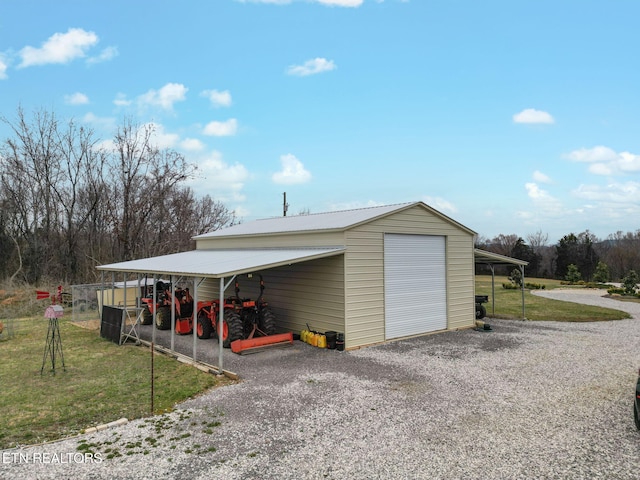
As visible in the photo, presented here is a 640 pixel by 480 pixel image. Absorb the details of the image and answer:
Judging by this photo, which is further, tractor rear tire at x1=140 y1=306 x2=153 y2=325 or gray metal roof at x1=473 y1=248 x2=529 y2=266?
tractor rear tire at x1=140 y1=306 x2=153 y2=325

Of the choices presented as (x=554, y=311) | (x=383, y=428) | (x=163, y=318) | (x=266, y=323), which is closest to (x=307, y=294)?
(x=266, y=323)

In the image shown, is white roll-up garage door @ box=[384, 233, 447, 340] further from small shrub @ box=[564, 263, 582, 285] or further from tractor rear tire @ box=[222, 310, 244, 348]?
small shrub @ box=[564, 263, 582, 285]

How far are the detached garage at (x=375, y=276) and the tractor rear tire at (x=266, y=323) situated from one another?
97 cm

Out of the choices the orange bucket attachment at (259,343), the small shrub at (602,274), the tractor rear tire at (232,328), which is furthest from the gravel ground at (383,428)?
the small shrub at (602,274)

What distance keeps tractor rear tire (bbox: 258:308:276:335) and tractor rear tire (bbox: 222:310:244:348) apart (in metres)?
0.60

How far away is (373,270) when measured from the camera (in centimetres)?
1095

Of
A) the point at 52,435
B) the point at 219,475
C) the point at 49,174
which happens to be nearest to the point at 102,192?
the point at 49,174

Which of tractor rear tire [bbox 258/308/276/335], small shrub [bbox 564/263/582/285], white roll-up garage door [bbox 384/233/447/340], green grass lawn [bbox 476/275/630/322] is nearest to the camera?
tractor rear tire [bbox 258/308/276/335]

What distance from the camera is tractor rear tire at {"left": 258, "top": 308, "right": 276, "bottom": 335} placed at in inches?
425

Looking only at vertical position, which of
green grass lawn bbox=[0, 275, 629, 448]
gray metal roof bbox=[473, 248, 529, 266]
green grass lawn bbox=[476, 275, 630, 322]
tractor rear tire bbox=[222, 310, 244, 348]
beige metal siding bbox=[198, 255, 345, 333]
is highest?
gray metal roof bbox=[473, 248, 529, 266]

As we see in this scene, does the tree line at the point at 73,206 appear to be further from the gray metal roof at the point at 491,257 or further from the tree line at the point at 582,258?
the tree line at the point at 582,258

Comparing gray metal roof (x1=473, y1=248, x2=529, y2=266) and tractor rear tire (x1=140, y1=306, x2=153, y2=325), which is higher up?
gray metal roof (x1=473, y1=248, x2=529, y2=266)

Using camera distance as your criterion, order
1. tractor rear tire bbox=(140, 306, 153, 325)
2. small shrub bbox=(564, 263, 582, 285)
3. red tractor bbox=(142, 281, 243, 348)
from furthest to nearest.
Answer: small shrub bbox=(564, 263, 582, 285) < tractor rear tire bbox=(140, 306, 153, 325) < red tractor bbox=(142, 281, 243, 348)

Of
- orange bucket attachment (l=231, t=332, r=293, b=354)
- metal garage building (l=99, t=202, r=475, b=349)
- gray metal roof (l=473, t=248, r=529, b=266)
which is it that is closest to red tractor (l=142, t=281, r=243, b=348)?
orange bucket attachment (l=231, t=332, r=293, b=354)
